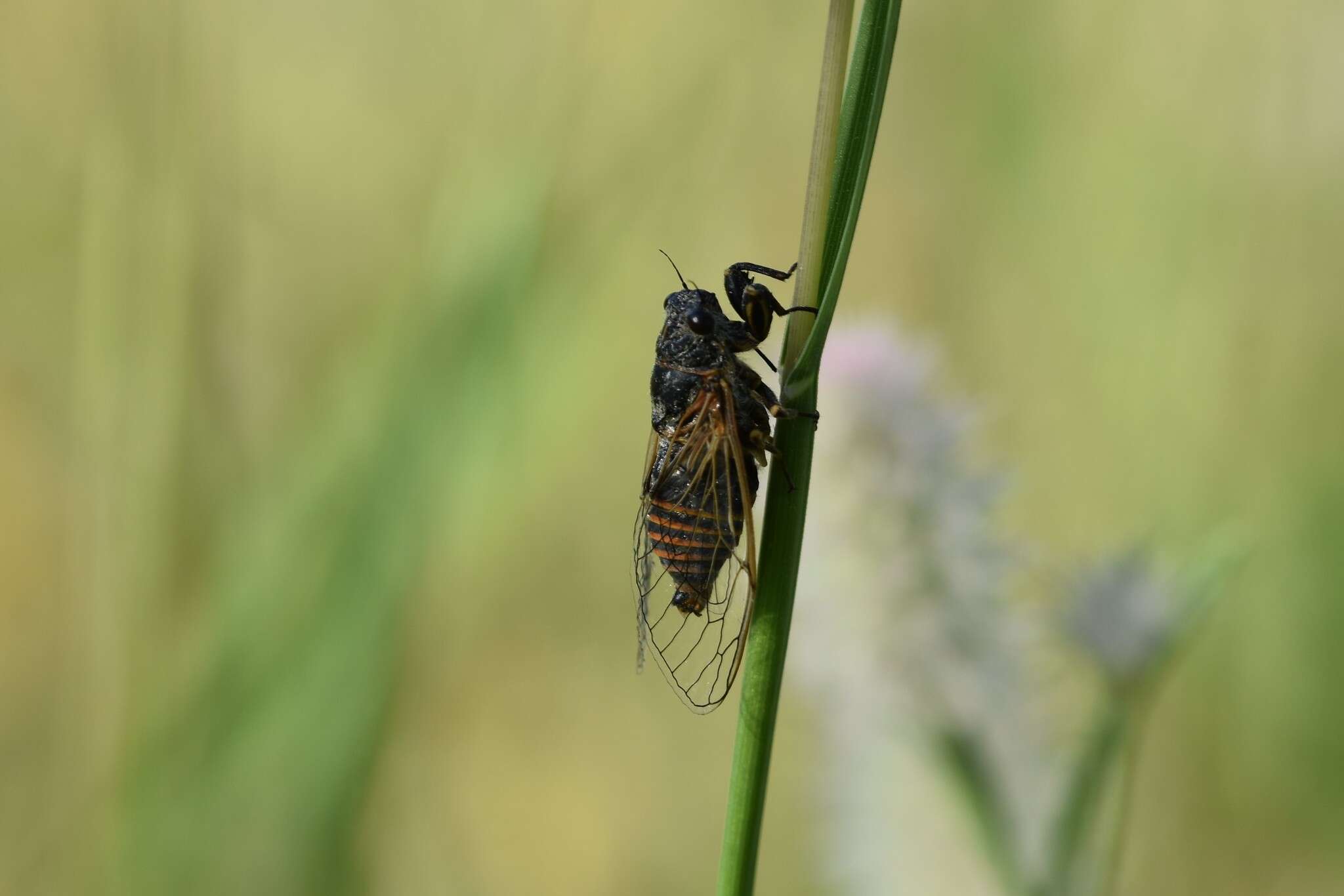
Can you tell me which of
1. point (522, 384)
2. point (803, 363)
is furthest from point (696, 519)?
point (522, 384)

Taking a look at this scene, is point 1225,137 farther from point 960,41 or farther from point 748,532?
point 748,532

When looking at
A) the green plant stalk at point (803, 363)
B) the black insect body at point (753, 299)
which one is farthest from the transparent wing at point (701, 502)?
the green plant stalk at point (803, 363)

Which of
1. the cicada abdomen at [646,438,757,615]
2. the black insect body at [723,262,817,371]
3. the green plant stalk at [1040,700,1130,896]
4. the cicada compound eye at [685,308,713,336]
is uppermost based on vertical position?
the black insect body at [723,262,817,371]

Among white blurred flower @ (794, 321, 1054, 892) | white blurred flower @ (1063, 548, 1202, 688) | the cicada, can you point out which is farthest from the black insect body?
white blurred flower @ (1063, 548, 1202, 688)

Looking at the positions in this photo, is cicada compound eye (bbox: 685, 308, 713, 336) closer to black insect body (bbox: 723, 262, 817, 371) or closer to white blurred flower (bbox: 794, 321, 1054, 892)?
black insect body (bbox: 723, 262, 817, 371)

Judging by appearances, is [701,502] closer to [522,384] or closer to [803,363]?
[803,363]

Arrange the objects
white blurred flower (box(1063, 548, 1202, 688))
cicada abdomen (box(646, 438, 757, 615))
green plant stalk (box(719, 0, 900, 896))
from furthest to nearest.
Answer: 1. white blurred flower (box(1063, 548, 1202, 688))
2. cicada abdomen (box(646, 438, 757, 615))
3. green plant stalk (box(719, 0, 900, 896))
